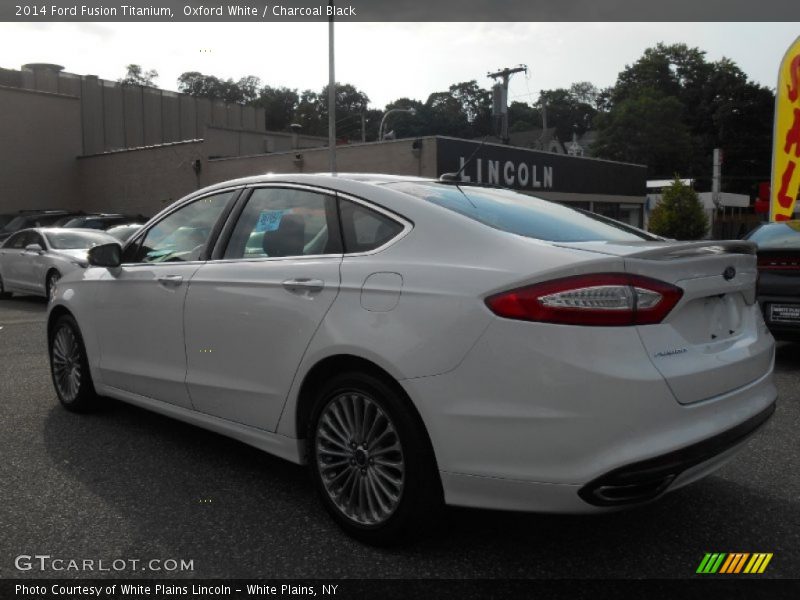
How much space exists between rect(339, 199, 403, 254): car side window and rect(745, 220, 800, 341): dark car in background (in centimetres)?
486

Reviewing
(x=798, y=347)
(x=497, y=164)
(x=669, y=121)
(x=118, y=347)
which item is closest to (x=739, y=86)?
(x=669, y=121)

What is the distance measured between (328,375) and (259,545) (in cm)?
76

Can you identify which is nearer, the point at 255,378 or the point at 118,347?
the point at 255,378

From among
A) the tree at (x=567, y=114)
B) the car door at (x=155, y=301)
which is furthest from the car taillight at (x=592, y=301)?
the tree at (x=567, y=114)

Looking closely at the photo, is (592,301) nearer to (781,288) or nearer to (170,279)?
(170,279)

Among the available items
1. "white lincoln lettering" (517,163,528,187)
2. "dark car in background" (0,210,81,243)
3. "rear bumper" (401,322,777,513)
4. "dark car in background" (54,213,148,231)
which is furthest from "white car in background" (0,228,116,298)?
"white lincoln lettering" (517,163,528,187)

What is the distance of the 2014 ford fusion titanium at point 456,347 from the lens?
8.10 ft

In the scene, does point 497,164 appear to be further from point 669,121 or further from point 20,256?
point 669,121

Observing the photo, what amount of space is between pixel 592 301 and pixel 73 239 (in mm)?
12187

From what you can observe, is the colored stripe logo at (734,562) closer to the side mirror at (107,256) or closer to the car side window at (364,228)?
the car side window at (364,228)

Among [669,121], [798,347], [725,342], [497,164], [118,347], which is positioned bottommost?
[798,347]

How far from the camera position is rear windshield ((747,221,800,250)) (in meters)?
7.14

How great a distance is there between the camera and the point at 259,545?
120 inches

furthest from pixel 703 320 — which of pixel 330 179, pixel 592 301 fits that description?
pixel 330 179
